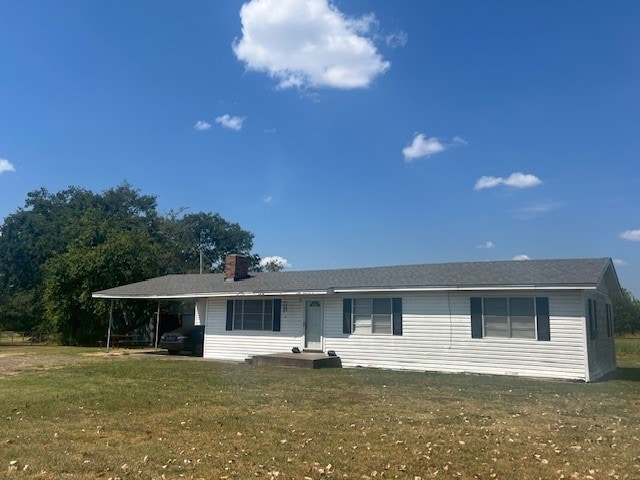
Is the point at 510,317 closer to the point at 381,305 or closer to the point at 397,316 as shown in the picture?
the point at 397,316

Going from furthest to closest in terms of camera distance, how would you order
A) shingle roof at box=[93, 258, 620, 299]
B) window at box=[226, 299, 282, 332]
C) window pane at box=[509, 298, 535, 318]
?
window at box=[226, 299, 282, 332], window pane at box=[509, 298, 535, 318], shingle roof at box=[93, 258, 620, 299]

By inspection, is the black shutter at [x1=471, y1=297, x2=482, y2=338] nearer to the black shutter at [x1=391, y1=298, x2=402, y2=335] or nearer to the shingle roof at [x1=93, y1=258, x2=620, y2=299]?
the shingle roof at [x1=93, y1=258, x2=620, y2=299]

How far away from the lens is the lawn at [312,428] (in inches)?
224

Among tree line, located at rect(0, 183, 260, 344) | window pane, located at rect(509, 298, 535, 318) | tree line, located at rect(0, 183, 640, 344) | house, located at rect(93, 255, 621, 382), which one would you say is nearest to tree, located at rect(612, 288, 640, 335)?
tree line, located at rect(0, 183, 640, 344)

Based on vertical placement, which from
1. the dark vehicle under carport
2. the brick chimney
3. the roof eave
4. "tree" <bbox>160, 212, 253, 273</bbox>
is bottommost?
the dark vehicle under carport

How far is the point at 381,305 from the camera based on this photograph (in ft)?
57.0

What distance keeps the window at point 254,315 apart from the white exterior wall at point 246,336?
19 cm

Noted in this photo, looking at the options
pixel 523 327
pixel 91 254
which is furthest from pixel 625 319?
pixel 91 254

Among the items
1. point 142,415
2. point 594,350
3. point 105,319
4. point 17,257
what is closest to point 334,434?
point 142,415

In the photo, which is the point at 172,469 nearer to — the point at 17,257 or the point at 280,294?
the point at 280,294

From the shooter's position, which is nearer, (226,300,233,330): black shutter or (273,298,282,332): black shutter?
(273,298,282,332): black shutter

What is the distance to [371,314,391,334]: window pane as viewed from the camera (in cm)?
1719

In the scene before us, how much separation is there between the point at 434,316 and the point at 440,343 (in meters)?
0.84

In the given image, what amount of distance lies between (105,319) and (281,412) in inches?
908
